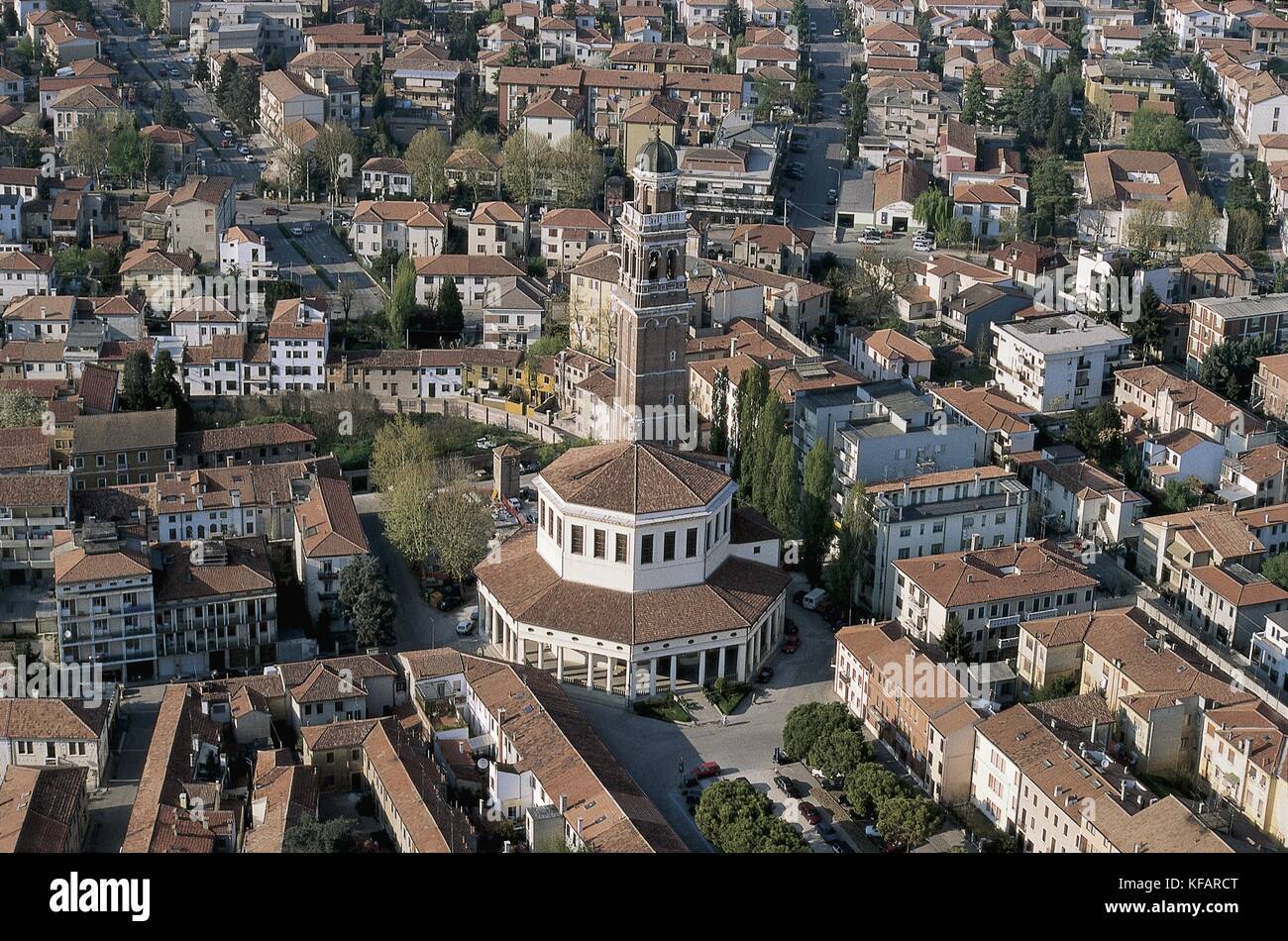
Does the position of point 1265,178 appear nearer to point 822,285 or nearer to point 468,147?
point 822,285

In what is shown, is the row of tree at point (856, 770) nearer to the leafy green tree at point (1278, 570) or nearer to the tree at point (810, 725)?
the tree at point (810, 725)

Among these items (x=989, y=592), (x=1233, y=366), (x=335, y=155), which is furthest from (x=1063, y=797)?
(x=335, y=155)

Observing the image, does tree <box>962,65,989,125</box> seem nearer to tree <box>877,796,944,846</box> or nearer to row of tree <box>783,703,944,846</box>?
row of tree <box>783,703,944,846</box>

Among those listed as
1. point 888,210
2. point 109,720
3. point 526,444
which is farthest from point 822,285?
point 109,720

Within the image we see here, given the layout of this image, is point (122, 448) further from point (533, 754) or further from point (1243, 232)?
point (1243, 232)

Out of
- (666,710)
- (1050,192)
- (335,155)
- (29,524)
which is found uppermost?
(335,155)
